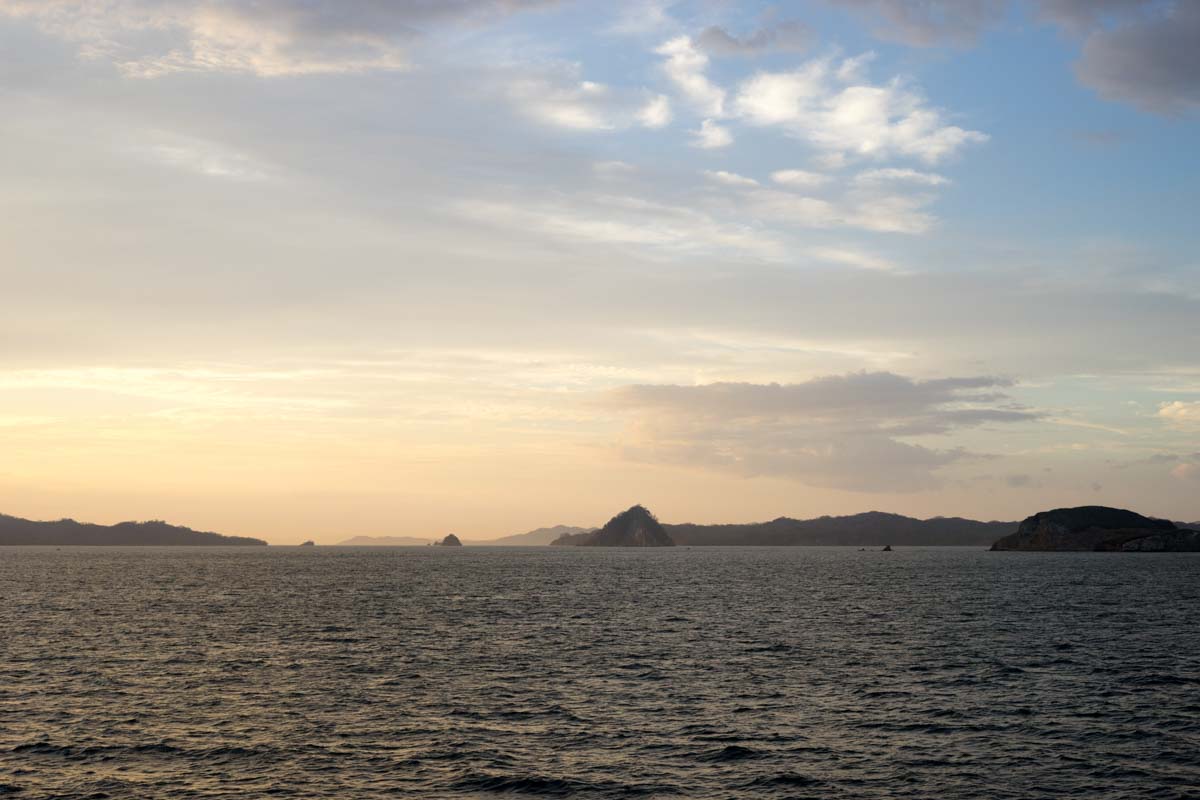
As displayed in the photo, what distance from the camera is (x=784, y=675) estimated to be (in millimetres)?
68875

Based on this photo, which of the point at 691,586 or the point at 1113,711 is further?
the point at 691,586

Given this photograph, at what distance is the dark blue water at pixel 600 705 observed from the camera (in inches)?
1638

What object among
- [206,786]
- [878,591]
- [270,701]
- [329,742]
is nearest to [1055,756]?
[329,742]

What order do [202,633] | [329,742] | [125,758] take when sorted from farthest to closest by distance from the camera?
[202,633] → [329,742] → [125,758]

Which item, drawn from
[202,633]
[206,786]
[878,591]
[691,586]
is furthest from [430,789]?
[691,586]

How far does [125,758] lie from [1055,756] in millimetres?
43610

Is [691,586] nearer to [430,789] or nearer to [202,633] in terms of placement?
[202,633]

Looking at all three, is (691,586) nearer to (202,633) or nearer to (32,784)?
(202,633)

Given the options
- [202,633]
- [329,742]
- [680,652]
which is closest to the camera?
[329,742]

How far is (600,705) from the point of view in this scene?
188 ft

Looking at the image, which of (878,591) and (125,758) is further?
(878,591)

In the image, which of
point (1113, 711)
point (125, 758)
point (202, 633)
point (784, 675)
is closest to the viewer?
point (125, 758)

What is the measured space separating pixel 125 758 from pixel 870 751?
115 ft

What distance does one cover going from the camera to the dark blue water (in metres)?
41.6
